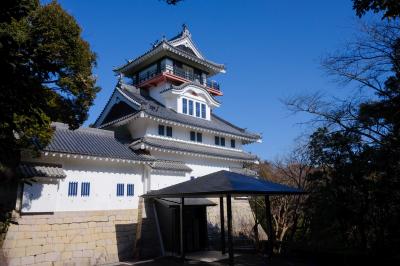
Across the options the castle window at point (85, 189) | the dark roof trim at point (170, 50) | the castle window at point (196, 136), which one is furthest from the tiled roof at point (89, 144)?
the dark roof trim at point (170, 50)

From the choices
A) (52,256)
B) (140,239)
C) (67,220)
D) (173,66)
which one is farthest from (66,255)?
(173,66)

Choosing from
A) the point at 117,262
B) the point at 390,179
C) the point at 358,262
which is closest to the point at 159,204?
the point at 117,262

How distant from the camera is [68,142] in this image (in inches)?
648

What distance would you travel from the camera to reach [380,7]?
25.1 feet

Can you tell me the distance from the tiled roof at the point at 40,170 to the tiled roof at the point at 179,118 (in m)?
6.37

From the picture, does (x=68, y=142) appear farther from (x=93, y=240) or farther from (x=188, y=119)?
(x=188, y=119)

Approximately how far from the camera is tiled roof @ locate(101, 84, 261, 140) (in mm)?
20792

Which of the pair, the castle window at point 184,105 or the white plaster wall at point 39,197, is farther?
the castle window at point 184,105

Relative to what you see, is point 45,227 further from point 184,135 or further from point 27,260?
point 184,135

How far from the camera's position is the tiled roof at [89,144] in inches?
615

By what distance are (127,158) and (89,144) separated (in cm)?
222

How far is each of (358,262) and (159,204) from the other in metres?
10.0

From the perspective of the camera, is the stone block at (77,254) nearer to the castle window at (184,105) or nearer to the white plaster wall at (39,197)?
the white plaster wall at (39,197)

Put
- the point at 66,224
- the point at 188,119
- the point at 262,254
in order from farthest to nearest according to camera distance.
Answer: the point at 188,119 → the point at 262,254 → the point at 66,224
